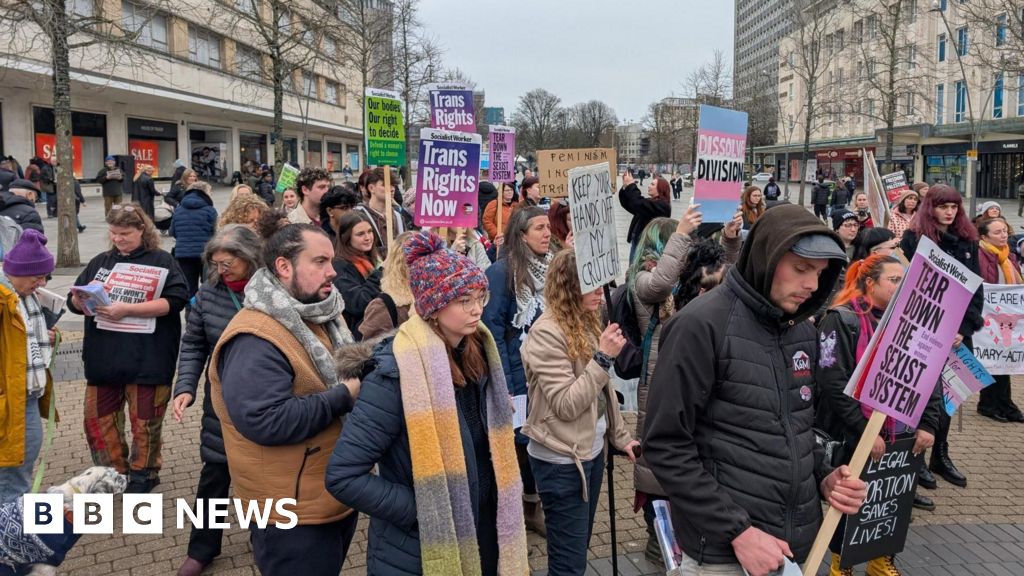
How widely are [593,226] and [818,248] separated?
169cm

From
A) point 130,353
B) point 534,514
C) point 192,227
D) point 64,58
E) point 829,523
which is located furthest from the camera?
point 64,58

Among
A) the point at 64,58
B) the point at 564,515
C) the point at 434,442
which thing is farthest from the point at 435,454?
the point at 64,58

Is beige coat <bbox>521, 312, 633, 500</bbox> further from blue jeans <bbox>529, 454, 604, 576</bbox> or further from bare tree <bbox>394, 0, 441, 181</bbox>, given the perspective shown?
bare tree <bbox>394, 0, 441, 181</bbox>

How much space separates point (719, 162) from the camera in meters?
5.40

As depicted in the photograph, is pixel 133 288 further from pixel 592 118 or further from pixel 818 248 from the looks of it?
pixel 592 118

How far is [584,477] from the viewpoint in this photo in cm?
354

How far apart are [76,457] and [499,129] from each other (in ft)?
25.6

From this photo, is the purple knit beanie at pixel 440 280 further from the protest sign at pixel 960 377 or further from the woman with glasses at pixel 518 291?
the protest sign at pixel 960 377

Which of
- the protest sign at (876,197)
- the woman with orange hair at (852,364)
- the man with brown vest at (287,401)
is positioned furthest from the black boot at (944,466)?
the man with brown vest at (287,401)

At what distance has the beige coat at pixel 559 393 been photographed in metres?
3.42

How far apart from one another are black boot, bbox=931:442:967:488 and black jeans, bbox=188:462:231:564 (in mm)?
5169

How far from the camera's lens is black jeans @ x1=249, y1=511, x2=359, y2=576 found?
115 inches

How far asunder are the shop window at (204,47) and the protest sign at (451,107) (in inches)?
1358

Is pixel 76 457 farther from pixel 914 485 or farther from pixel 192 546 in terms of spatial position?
pixel 914 485
